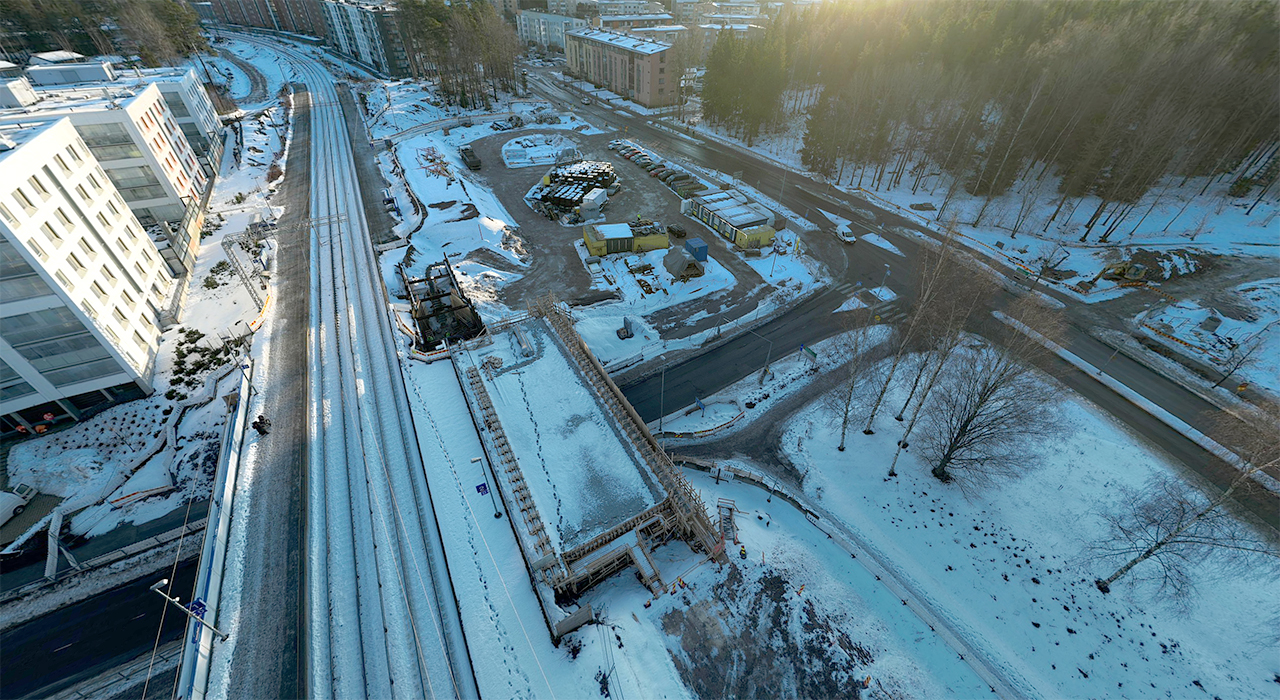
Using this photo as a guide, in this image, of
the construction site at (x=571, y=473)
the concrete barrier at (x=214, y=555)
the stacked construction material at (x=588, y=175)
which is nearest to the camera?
the concrete barrier at (x=214, y=555)

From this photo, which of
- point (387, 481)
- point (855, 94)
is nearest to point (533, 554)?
point (387, 481)

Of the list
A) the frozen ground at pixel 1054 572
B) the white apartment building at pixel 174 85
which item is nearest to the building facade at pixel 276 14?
the white apartment building at pixel 174 85

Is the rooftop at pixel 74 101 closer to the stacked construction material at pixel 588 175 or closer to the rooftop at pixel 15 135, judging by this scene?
the rooftop at pixel 15 135

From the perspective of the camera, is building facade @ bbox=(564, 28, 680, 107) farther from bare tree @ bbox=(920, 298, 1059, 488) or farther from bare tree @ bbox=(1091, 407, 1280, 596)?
bare tree @ bbox=(1091, 407, 1280, 596)

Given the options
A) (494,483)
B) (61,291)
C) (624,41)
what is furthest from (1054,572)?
(624,41)

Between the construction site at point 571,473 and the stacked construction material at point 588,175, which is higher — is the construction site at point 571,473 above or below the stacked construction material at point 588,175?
below

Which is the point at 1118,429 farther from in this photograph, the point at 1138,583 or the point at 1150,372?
the point at 1138,583

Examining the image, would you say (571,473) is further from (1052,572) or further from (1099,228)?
(1099,228)
